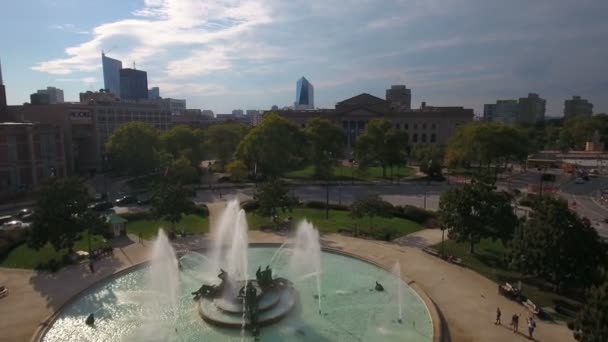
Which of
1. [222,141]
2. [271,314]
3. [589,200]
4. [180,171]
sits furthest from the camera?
[222,141]

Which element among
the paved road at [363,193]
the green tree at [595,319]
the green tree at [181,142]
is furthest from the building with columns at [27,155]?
the green tree at [595,319]

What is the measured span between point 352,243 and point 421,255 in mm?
5519

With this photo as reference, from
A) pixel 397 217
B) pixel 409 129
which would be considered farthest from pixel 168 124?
pixel 397 217

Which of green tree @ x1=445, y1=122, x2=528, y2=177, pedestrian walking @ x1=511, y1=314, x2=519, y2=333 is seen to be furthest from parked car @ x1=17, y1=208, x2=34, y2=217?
green tree @ x1=445, y1=122, x2=528, y2=177

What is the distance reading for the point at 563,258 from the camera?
22188 millimetres

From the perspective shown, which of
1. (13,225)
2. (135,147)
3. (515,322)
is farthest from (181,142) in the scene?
(515,322)

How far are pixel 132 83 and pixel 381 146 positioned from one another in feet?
488

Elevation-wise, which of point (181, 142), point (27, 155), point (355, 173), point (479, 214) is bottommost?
point (355, 173)

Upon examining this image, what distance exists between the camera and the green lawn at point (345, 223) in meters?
37.4

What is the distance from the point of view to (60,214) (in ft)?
95.2

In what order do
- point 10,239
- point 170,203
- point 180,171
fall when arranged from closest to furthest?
point 10,239
point 170,203
point 180,171

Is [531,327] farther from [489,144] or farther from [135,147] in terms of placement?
[135,147]

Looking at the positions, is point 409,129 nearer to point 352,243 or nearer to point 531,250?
point 352,243

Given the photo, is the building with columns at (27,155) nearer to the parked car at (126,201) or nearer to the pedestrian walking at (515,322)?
the parked car at (126,201)
